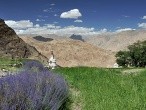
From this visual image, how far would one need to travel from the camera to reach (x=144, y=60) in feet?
214

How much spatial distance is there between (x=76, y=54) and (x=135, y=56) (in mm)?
92918

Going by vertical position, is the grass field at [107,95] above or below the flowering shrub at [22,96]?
below

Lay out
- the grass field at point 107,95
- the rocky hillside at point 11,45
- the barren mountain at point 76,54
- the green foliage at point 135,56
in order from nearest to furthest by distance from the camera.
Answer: the grass field at point 107,95 → the green foliage at point 135,56 → the rocky hillside at point 11,45 → the barren mountain at point 76,54

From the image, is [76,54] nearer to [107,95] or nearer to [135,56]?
[135,56]

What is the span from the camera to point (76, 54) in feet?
522

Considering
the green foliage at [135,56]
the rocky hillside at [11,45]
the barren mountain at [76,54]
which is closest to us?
the green foliage at [135,56]

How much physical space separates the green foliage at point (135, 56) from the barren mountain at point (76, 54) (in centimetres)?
7613

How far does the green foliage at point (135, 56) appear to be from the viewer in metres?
65.9

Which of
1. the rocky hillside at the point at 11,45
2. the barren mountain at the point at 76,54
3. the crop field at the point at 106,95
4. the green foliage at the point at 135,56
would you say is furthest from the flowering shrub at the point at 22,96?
the barren mountain at the point at 76,54

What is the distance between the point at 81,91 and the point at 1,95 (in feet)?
22.0

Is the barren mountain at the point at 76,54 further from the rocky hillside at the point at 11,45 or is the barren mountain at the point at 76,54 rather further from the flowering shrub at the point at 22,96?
the flowering shrub at the point at 22,96

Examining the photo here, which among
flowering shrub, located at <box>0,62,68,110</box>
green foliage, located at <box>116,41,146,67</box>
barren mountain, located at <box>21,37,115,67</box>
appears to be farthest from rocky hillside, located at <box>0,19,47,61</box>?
barren mountain, located at <box>21,37,115,67</box>

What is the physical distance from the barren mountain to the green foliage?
250ft

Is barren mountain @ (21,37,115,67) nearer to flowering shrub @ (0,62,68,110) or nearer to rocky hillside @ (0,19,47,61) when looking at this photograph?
rocky hillside @ (0,19,47,61)
